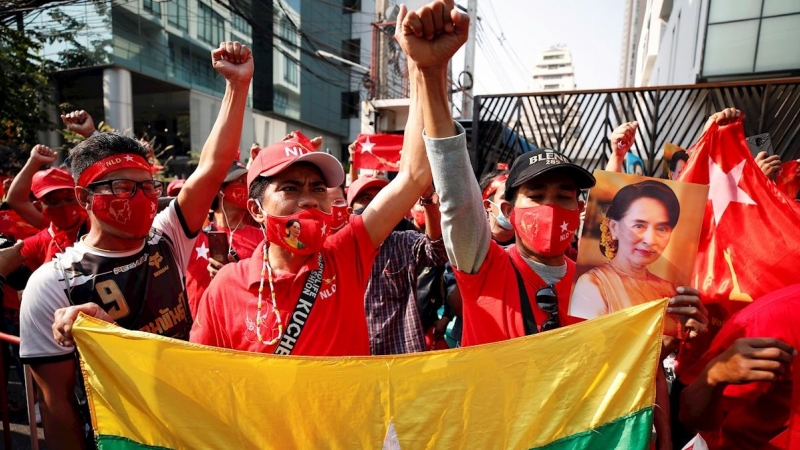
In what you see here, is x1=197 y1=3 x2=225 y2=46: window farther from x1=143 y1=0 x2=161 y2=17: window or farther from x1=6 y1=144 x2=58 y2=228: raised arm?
x1=6 y1=144 x2=58 y2=228: raised arm

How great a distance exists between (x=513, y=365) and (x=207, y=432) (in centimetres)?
98

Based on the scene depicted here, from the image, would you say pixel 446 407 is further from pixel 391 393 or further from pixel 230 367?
pixel 230 367

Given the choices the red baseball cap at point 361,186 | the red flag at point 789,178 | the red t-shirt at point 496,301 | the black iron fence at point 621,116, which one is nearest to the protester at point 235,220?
the red baseball cap at point 361,186

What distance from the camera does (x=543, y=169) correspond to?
68.9 inches

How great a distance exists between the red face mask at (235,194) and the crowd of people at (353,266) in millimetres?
1351

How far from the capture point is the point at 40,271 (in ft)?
6.09

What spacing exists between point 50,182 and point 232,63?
7.36 feet

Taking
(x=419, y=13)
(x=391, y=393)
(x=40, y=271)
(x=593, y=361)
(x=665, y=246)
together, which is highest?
(x=419, y=13)

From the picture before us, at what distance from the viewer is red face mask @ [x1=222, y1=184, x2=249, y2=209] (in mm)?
3729

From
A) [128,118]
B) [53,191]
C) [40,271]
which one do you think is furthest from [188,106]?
[40,271]

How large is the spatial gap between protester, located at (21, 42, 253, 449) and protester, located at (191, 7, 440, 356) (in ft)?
1.24

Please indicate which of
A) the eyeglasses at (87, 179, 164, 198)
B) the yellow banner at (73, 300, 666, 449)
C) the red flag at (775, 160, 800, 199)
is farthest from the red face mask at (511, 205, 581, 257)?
the red flag at (775, 160, 800, 199)

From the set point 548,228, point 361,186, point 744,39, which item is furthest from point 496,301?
point 744,39

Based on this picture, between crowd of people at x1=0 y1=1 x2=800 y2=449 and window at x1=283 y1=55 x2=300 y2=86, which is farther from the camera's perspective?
window at x1=283 y1=55 x2=300 y2=86
